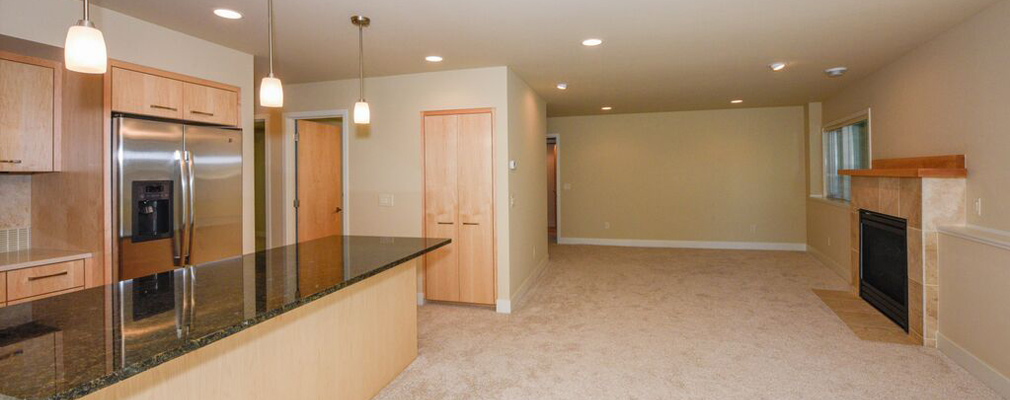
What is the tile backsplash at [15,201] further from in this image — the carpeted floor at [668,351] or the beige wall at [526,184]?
the beige wall at [526,184]

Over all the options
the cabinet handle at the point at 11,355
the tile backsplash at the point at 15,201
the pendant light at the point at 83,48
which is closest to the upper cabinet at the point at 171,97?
the tile backsplash at the point at 15,201

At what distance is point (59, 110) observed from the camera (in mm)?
2787

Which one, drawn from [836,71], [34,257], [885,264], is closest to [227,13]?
[34,257]

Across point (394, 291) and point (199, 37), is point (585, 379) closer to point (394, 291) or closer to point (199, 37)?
point (394, 291)

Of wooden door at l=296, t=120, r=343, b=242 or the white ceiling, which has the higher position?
the white ceiling

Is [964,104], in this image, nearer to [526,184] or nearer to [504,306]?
[526,184]

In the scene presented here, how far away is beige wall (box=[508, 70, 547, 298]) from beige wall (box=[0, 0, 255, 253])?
87.5 inches

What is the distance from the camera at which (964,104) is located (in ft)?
10.7

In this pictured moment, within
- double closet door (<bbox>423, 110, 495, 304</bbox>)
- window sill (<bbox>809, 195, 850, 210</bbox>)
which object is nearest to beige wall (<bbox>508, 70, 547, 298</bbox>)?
double closet door (<bbox>423, 110, 495, 304</bbox>)

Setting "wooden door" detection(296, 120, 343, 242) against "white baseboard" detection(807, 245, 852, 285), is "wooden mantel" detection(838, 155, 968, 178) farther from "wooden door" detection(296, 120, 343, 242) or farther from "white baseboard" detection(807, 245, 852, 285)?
"wooden door" detection(296, 120, 343, 242)

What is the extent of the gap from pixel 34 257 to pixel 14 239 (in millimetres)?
490

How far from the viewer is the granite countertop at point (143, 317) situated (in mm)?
1096

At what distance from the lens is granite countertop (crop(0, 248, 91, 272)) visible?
2514 mm

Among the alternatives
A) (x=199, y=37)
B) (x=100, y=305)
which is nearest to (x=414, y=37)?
(x=199, y=37)
